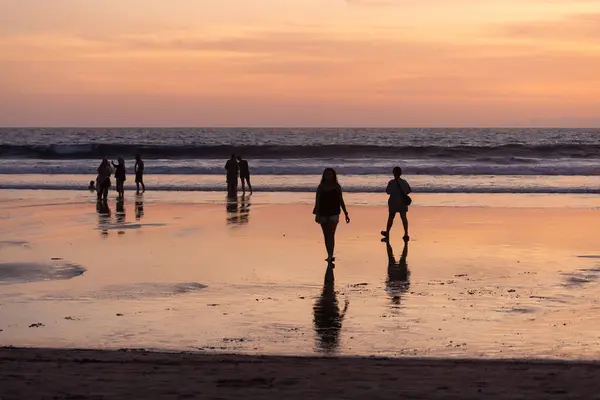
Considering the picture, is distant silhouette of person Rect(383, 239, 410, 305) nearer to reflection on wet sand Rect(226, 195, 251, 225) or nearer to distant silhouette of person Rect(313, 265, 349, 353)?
distant silhouette of person Rect(313, 265, 349, 353)

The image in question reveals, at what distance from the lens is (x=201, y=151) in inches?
3046

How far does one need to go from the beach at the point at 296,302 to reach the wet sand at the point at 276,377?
0.04m

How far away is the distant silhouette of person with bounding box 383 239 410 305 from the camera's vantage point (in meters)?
12.9

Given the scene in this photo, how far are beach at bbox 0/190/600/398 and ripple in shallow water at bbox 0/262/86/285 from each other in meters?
0.03

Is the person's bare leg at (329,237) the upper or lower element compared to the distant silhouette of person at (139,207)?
upper

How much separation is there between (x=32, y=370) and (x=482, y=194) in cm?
2723

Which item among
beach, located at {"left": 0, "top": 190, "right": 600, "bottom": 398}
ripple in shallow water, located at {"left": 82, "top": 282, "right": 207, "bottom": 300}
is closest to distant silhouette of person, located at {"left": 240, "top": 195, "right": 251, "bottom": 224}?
beach, located at {"left": 0, "top": 190, "right": 600, "bottom": 398}

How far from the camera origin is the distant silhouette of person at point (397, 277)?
12938mm

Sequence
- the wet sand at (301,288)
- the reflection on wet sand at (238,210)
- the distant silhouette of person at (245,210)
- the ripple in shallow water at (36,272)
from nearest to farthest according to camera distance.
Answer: the wet sand at (301,288) → the ripple in shallow water at (36,272) → the reflection on wet sand at (238,210) → the distant silhouette of person at (245,210)

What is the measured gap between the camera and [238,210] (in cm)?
2695

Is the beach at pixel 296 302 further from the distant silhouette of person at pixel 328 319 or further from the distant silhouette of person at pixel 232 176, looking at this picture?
the distant silhouette of person at pixel 232 176

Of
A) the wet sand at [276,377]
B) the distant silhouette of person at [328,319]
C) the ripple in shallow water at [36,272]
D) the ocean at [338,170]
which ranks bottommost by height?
the ocean at [338,170]

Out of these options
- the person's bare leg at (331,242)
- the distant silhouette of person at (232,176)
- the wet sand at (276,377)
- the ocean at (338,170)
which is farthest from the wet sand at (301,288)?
the ocean at (338,170)

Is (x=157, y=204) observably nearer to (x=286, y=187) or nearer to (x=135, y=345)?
(x=286, y=187)
